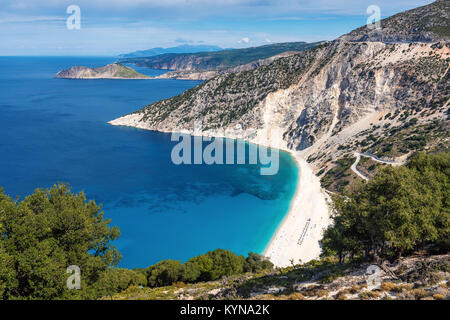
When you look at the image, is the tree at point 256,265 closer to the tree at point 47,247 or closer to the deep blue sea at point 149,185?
the deep blue sea at point 149,185

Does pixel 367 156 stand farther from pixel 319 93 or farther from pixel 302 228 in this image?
pixel 319 93

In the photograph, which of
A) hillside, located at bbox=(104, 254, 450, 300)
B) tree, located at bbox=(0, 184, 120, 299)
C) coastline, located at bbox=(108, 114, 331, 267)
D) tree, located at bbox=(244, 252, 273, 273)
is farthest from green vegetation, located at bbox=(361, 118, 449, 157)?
tree, located at bbox=(0, 184, 120, 299)

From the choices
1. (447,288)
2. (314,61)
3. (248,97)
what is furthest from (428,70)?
(447,288)

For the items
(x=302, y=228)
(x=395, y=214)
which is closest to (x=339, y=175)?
(x=302, y=228)

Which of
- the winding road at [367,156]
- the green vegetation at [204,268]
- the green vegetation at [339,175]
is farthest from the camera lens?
the green vegetation at [339,175]

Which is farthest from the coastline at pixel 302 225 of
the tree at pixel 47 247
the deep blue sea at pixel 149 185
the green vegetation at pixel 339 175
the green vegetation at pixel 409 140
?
the tree at pixel 47 247
